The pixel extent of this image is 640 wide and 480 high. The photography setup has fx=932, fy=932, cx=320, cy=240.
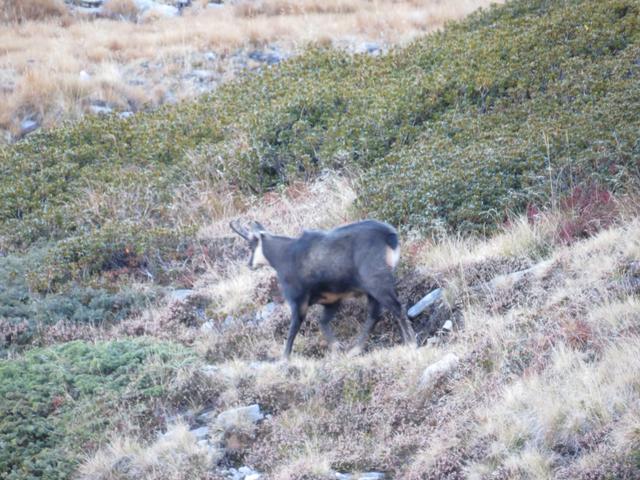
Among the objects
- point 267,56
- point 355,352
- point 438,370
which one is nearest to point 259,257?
point 355,352

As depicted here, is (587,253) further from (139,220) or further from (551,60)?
(139,220)

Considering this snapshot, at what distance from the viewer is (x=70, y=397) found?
28.7ft

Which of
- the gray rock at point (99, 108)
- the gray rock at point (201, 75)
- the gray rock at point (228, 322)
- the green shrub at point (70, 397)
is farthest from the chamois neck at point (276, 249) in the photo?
the gray rock at point (201, 75)

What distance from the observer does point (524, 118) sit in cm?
1299

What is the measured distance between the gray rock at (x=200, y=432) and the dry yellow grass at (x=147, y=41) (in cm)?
1115

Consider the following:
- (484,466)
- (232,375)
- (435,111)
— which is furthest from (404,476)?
(435,111)

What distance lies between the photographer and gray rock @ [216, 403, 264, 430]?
8.07 metres

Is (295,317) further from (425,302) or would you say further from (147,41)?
(147,41)

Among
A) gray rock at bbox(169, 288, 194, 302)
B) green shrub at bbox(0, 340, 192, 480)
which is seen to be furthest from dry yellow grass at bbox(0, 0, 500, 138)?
green shrub at bbox(0, 340, 192, 480)

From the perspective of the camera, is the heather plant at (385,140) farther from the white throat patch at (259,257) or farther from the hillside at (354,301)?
the white throat patch at (259,257)

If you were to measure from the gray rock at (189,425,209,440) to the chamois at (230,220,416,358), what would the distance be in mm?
1336

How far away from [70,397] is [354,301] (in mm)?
3110

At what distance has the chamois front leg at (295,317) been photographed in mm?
9227

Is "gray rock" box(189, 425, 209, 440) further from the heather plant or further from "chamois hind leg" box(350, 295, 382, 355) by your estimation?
the heather plant
